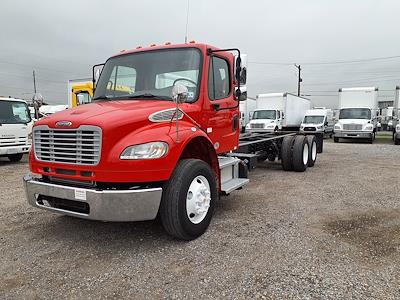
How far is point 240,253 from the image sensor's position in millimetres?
3842

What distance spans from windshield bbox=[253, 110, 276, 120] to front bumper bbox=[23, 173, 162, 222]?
70.8ft

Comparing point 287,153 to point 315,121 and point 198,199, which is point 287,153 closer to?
point 198,199


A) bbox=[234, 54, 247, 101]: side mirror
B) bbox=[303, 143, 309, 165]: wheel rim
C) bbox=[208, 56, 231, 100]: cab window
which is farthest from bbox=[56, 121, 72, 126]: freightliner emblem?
bbox=[303, 143, 309, 165]: wheel rim

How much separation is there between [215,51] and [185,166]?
197 cm

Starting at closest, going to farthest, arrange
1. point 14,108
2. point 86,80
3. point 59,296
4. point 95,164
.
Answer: point 59,296 < point 95,164 < point 14,108 < point 86,80

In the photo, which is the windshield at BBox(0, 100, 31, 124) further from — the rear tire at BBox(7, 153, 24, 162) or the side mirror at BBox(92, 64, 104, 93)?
the side mirror at BBox(92, 64, 104, 93)

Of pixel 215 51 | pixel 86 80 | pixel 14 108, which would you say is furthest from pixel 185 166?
pixel 86 80

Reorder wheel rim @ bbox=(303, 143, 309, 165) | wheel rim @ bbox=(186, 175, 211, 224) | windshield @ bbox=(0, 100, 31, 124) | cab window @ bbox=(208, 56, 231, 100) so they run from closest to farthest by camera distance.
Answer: wheel rim @ bbox=(186, 175, 211, 224) < cab window @ bbox=(208, 56, 231, 100) < wheel rim @ bbox=(303, 143, 309, 165) < windshield @ bbox=(0, 100, 31, 124)

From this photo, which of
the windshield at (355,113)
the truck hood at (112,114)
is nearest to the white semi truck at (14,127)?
the truck hood at (112,114)

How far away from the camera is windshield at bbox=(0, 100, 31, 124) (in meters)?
11.1

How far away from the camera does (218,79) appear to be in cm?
515

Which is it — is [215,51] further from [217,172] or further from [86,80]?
[86,80]

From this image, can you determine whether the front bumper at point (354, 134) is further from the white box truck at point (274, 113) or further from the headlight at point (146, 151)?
the headlight at point (146, 151)

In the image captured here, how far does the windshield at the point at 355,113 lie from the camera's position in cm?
2181
